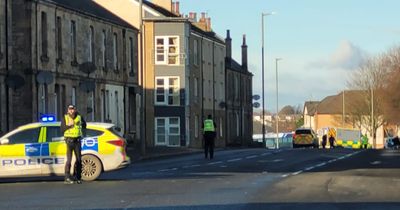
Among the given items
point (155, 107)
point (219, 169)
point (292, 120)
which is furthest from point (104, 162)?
point (292, 120)

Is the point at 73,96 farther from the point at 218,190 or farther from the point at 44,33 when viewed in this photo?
the point at 218,190

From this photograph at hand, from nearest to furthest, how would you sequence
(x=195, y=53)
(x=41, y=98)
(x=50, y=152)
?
(x=50, y=152)
(x=41, y=98)
(x=195, y=53)

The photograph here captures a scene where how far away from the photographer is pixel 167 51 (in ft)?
212

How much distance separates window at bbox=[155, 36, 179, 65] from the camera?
64562mm

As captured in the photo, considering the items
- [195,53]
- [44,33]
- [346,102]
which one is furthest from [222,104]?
[346,102]

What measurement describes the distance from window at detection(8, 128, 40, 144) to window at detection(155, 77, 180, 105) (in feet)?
144

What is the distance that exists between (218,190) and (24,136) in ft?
18.4

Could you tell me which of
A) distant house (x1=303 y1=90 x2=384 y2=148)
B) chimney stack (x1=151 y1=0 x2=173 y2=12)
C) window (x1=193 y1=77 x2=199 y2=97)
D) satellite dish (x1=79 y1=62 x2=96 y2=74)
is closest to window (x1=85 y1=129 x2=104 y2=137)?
satellite dish (x1=79 y1=62 x2=96 y2=74)

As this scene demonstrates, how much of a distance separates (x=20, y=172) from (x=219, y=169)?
22.9 feet

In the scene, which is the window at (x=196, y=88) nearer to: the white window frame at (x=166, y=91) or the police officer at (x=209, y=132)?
the white window frame at (x=166, y=91)

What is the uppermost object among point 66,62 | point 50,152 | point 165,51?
point 165,51

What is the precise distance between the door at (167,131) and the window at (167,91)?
52.2 inches

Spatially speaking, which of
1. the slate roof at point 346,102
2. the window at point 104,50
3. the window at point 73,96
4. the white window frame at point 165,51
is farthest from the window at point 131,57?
the slate roof at point 346,102

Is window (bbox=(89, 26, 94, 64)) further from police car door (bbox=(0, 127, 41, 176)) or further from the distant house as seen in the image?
the distant house
